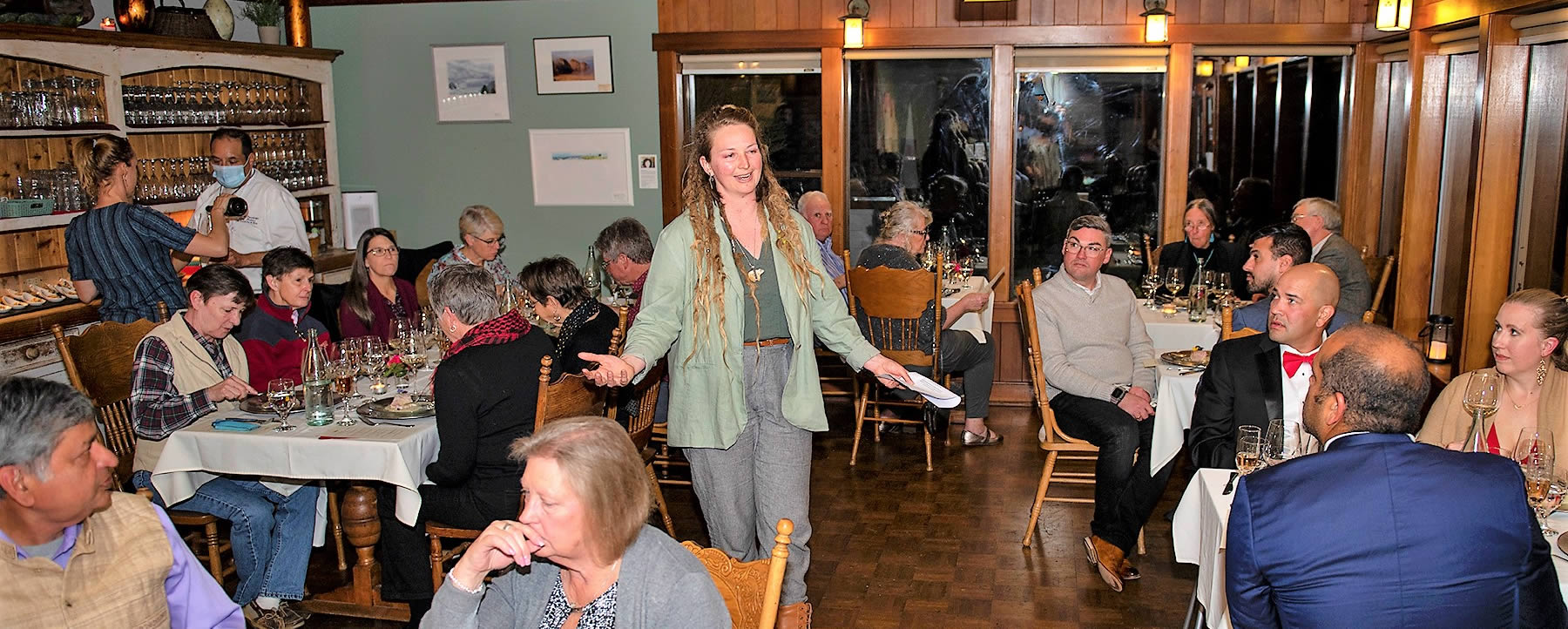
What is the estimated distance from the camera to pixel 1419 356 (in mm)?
2186

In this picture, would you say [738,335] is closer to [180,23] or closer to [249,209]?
[249,209]

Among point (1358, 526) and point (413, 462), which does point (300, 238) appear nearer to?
point (413, 462)

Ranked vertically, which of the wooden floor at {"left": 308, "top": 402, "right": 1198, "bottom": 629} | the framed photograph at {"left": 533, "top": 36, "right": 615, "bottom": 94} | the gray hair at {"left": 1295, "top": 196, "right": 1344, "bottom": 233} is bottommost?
the wooden floor at {"left": 308, "top": 402, "right": 1198, "bottom": 629}

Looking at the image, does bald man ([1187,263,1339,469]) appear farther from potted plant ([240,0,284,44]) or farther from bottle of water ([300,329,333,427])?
potted plant ([240,0,284,44])

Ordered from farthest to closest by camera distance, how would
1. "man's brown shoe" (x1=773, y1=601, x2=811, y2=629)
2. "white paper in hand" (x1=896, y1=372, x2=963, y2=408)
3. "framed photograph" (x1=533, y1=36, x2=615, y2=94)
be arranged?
"framed photograph" (x1=533, y1=36, x2=615, y2=94) → "white paper in hand" (x1=896, y1=372, x2=963, y2=408) → "man's brown shoe" (x1=773, y1=601, x2=811, y2=629)

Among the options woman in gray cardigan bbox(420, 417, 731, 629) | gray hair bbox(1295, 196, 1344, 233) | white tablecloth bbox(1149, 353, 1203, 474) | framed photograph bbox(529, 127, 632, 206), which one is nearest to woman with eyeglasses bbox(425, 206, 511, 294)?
framed photograph bbox(529, 127, 632, 206)

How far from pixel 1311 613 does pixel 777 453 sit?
1452 millimetres

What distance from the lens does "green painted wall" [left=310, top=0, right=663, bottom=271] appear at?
280 inches

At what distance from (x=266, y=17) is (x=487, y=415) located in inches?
183

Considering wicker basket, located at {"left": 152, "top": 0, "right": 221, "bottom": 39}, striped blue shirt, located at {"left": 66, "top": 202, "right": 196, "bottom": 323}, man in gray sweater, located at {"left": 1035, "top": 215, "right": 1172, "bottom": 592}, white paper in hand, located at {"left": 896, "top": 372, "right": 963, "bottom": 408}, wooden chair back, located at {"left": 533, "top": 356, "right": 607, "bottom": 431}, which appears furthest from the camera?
wicker basket, located at {"left": 152, "top": 0, "right": 221, "bottom": 39}

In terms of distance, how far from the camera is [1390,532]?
1966mm

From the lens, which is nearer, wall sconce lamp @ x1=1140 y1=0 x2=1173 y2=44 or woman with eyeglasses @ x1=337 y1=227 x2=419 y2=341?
woman with eyeglasses @ x1=337 y1=227 x2=419 y2=341

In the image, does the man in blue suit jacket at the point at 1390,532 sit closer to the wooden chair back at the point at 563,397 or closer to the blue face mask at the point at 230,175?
the wooden chair back at the point at 563,397

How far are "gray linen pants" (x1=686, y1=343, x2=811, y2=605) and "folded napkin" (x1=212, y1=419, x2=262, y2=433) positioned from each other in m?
1.50
